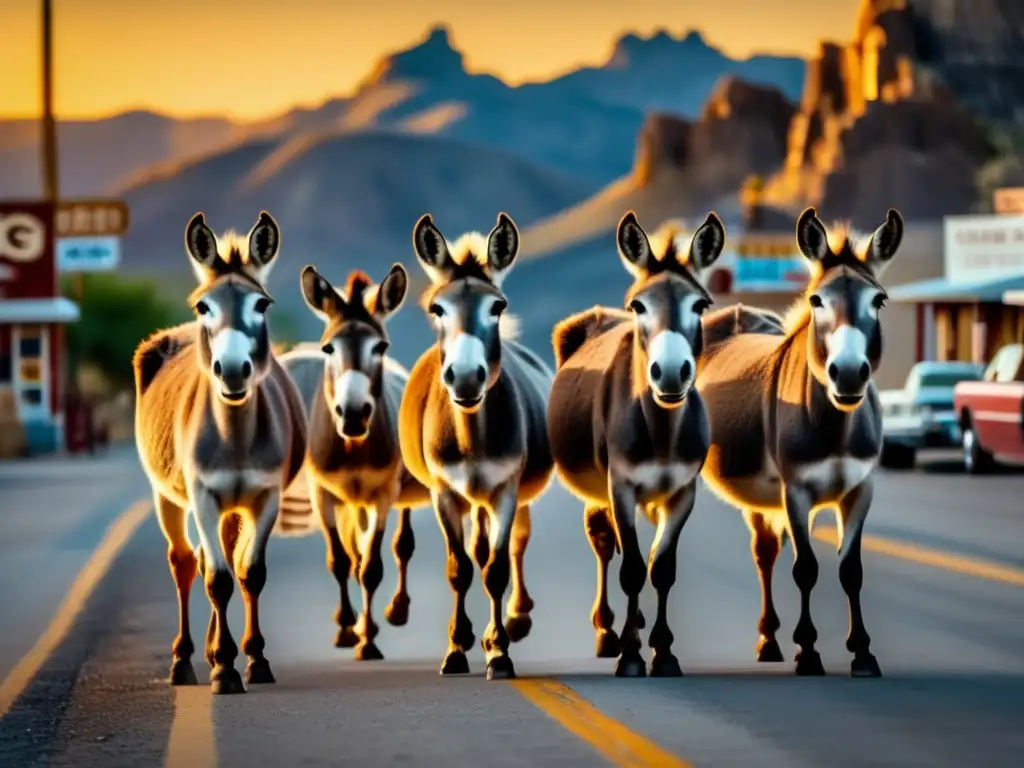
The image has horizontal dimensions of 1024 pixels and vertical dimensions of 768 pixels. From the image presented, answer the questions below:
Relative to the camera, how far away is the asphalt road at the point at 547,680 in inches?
437

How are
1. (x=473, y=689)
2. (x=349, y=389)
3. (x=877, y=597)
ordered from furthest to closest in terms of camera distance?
(x=877, y=597) → (x=349, y=389) → (x=473, y=689)

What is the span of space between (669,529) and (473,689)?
158 cm

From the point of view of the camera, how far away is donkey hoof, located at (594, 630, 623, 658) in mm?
15906

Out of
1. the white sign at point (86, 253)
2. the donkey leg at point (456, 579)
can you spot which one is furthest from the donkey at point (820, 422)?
the white sign at point (86, 253)

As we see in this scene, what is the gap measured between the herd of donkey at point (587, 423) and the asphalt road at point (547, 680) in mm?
543

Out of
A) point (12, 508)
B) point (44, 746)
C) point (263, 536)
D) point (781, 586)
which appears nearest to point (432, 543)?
point (781, 586)

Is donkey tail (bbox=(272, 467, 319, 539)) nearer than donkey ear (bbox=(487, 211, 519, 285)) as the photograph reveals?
No

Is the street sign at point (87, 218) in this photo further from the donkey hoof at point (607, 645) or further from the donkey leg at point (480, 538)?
the donkey leg at point (480, 538)

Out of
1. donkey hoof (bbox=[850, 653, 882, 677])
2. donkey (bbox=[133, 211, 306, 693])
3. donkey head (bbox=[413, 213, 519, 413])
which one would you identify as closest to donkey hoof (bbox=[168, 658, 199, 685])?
donkey (bbox=[133, 211, 306, 693])

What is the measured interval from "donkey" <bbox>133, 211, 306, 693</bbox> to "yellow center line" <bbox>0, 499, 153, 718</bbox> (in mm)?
1112

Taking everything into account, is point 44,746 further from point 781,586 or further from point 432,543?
point 432,543

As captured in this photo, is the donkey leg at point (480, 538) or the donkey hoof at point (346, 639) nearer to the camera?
the donkey leg at point (480, 538)

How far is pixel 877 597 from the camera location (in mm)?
20141

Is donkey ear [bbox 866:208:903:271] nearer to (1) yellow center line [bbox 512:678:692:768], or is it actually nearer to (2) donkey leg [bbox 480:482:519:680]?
(2) donkey leg [bbox 480:482:519:680]
